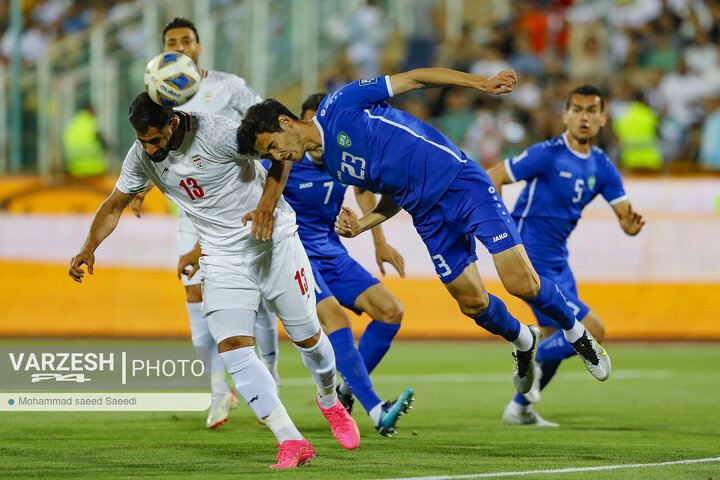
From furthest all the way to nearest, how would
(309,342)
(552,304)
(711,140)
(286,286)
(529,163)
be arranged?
(711,140)
(529,163)
(552,304)
(309,342)
(286,286)

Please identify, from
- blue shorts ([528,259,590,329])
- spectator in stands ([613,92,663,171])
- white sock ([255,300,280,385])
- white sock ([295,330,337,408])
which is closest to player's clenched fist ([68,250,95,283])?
white sock ([295,330,337,408])

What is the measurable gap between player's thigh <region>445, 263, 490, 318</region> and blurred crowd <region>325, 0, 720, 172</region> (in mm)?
10214

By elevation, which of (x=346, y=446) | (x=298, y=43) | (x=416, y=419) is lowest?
(x=416, y=419)

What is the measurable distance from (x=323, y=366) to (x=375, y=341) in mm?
1479

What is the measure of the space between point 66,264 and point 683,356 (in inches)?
328

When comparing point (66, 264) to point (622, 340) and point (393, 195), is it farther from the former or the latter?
point (393, 195)

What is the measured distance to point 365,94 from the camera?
24.0 ft

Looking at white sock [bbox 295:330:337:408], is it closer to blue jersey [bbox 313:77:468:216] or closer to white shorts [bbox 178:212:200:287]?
blue jersey [bbox 313:77:468:216]

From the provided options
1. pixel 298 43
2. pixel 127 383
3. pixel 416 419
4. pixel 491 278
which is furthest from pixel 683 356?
pixel 298 43

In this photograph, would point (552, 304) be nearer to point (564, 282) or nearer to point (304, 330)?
point (564, 282)

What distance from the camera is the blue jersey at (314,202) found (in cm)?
871

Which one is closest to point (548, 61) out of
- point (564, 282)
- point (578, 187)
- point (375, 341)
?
point (578, 187)

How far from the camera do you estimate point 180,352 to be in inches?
336

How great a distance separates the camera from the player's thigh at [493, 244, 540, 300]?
24.5 feet
